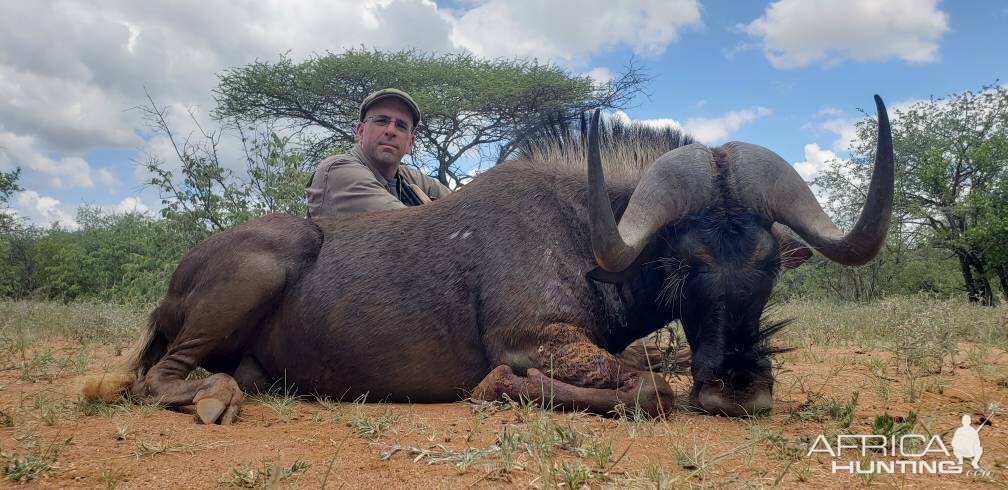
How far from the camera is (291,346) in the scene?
351 cm

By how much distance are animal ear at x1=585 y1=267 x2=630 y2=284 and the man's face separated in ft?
8.71

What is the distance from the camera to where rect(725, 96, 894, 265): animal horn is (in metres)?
2.65

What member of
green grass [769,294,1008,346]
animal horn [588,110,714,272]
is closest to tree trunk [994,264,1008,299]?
green grass [769,294,1008,346]

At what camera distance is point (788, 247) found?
3232mm

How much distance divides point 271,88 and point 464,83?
502 centimetres

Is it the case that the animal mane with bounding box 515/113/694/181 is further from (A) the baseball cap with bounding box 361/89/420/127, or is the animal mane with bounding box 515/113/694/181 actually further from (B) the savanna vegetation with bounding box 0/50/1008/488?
(A) the baseball cap with bounding box 361/89/420/127

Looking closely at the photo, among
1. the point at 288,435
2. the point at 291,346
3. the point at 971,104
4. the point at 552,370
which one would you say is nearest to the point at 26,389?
the point at 291,346

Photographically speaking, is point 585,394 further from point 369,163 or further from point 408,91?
point 408,91

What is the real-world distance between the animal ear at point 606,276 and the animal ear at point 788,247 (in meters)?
0.75

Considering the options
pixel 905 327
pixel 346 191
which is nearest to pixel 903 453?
pixel 905 327

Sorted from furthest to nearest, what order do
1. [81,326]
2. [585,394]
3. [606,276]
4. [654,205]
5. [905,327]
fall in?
[81,326], [905,327], [606,276], [654,205], [585,394]

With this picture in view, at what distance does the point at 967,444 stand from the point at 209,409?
303 centimetres

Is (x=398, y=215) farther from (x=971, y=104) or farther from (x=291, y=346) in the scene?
(x=971, y=104)

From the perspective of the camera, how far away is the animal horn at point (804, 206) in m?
2.65
